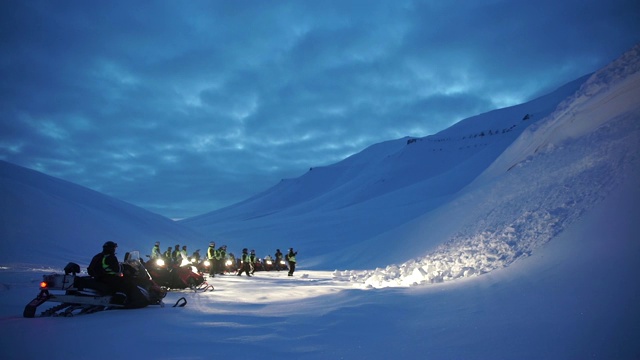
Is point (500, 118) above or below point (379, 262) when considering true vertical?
above

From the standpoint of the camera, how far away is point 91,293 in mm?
7594

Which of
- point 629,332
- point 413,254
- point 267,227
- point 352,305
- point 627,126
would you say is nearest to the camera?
point 629,332

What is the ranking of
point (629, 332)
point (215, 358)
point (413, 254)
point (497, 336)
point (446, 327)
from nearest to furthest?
1. point (629, 332)
2. point (215, 358)
3. point (497, 336)
4. point (446, 327)
5. point (413, 254)

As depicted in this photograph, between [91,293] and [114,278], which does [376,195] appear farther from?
[91,293]

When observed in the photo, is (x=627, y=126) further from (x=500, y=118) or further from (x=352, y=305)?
(x=500, y=118)

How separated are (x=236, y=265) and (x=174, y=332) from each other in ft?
63.0

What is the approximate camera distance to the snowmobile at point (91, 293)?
7207 millimetres

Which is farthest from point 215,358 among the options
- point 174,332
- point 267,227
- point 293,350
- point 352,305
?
point 267,227

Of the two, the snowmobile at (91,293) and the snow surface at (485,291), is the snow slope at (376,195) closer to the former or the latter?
the snow surface at (485,291)

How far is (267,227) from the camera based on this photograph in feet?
217

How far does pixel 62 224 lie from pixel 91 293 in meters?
28.0

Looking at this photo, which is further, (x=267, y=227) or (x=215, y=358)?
(x=267, y=227)

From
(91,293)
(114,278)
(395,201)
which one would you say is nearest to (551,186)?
(114,278)

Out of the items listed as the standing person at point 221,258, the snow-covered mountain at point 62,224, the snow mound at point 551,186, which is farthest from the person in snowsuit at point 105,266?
the snow-covered mountain at point 62,224
